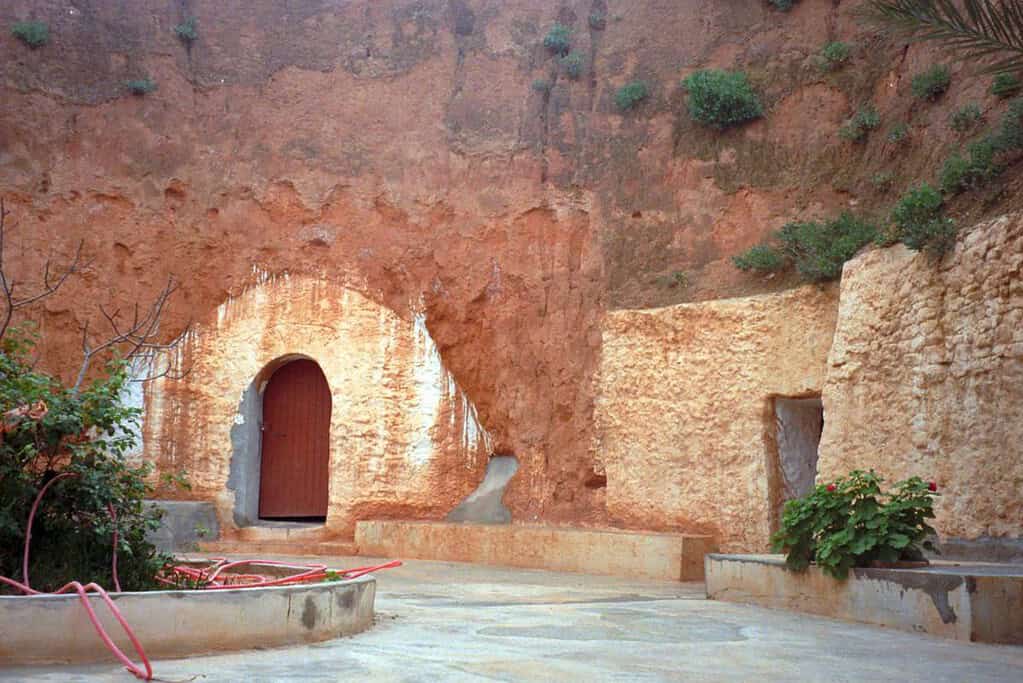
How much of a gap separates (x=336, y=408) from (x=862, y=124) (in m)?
7.93

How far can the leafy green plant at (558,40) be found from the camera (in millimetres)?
15945

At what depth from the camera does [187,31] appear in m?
16.8

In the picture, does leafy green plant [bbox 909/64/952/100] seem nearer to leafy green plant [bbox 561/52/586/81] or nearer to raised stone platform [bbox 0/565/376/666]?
leafy green plant [bbox 561/52/586/81]

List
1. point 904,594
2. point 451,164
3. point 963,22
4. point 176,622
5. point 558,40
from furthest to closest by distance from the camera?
point 558,40 → point 451,164 → point 963,22 → point 904,594 → point 176,622

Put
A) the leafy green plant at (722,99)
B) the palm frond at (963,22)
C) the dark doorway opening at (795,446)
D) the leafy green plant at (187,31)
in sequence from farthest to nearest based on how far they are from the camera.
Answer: the leafy green plant at (187,31) < the leafy green plant at (722,99) < the dark doorway opening at (795,446) < the palm frond at (963,22)


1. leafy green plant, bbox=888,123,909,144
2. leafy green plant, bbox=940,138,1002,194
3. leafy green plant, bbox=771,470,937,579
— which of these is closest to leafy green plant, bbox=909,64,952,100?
leafy green plant, bbox=888,123,909,144

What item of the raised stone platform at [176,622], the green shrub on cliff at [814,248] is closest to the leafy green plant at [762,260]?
the green shrub on cliff at [814,248]

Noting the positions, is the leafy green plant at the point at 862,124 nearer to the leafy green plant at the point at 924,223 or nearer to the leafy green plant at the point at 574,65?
the leafy green plant at the point at 924,223

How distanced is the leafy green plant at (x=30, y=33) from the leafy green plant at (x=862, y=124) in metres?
12.2

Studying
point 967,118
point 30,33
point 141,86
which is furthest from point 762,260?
point 30,33

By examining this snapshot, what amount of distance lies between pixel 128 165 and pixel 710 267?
898cm

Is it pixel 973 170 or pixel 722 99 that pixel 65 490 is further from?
pixel 722 99

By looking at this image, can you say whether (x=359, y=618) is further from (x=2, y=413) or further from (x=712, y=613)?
→ (x=712, y=613)

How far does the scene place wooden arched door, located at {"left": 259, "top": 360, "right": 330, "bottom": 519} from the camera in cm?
1562
